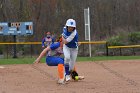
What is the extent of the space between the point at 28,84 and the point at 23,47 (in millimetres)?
27501

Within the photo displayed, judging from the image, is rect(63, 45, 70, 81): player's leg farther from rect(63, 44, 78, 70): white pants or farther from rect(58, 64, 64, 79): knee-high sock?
rect(58, 64, 64, 79): knee-high sock

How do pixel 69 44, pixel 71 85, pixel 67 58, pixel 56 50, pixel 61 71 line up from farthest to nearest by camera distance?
pixel 56 50 < pixel 69 44 < pixel 67 58 < pixel 61 71 < pixel 71 85

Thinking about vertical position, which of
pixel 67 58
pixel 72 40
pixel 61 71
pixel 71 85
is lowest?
pixel 71 85

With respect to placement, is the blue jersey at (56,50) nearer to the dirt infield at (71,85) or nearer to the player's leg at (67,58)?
the player's leg at (67,58)

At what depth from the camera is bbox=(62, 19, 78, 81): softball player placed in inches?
525

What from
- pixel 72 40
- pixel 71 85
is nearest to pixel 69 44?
pixel 72 40

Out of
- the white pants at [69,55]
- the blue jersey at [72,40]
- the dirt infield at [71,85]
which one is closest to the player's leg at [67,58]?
the white pants at [69,55]

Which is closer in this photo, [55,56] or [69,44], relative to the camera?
[69,44]

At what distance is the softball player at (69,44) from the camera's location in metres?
13.3

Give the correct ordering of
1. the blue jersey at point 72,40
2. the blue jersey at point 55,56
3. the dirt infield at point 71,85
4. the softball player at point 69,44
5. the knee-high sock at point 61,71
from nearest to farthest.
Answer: the dirt infield at point 71,85 → the knee-high sock at point 61,71 → the softball player at point 69,44 → the blue jersey at point 72,40 → the blue jersey at point 55,56

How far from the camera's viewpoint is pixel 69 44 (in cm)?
1367

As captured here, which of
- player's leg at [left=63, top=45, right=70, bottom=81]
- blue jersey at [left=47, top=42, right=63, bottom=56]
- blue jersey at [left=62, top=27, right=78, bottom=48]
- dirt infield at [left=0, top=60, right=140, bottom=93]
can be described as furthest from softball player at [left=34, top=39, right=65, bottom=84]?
dirt infield at [left=0, top=60, right=140, bottom=93]

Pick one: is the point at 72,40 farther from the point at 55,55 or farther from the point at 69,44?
the point at 55,55

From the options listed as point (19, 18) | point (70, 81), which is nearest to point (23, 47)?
point (19, 18)
